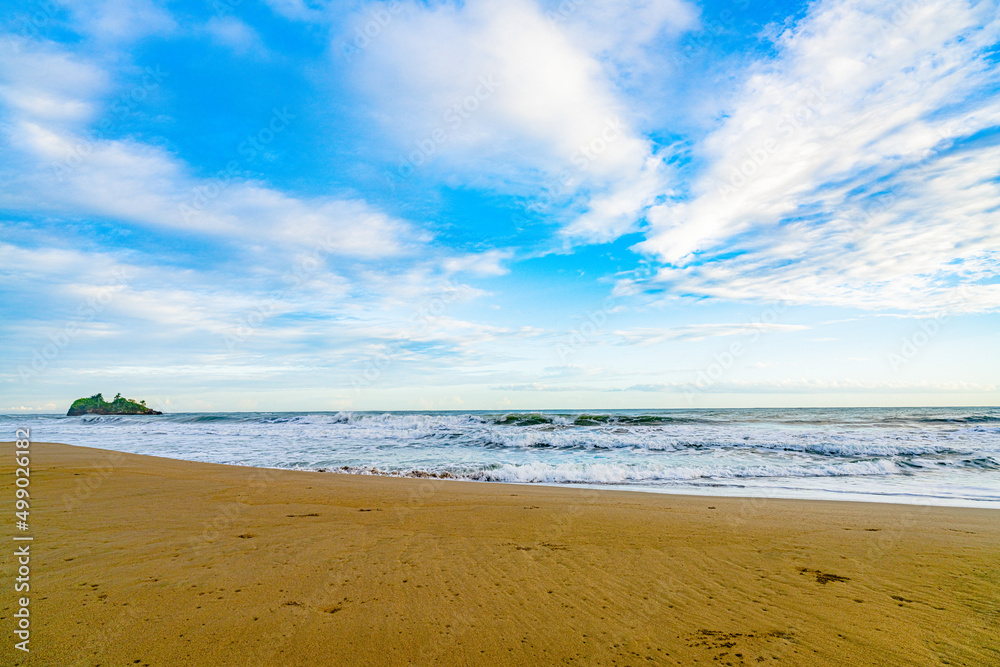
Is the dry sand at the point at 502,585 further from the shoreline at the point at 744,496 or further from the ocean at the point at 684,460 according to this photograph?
the ocean at the point at 684,460

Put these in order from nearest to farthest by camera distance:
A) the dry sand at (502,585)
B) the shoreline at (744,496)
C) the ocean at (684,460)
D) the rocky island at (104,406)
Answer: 1. the dry sand at (502,585)
2. the shoreline at (744,496)
3. the ocean at (684,460)
4. the rocky island at (104,406)

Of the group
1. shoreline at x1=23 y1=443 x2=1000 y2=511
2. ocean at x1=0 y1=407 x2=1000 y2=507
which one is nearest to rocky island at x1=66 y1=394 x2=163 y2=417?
ocean at x1=0 y1=407 x2=1000 y2=507

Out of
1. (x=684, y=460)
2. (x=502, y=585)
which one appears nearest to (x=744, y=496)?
(x=684, y=460)

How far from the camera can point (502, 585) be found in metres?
4.36

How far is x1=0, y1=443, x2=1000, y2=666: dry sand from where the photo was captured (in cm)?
324

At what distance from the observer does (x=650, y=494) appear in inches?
380

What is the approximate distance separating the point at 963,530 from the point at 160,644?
32.7ft

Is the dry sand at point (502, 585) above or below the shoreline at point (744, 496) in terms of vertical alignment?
above

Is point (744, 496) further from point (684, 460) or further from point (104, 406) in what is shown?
point (104, 406)

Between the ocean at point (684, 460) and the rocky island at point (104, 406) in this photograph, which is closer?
the ocean at point (684, 460)

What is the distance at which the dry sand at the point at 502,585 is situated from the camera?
324cm

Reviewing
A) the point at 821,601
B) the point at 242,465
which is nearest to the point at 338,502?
the point at 821,601

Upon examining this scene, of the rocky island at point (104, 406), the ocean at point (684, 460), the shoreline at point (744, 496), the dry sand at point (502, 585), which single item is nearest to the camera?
the dry sand at point (502, 585)

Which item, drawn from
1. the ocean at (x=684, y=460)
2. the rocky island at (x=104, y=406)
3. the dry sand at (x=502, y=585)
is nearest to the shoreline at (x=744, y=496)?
the ocean at (x=684, y=460)
